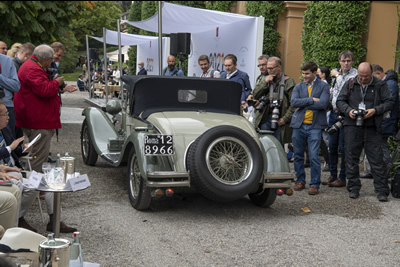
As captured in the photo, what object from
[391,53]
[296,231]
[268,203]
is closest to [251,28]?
[391,53]

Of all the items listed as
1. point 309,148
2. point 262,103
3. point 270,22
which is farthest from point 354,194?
point 270,22

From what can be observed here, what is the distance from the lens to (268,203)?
630 centimetres

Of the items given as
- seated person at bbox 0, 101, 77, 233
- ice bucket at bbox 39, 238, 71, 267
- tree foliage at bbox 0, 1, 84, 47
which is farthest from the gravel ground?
tree foliage at bbox 0, 1, 84, 47

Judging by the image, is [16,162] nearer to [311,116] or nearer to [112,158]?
[112,158]

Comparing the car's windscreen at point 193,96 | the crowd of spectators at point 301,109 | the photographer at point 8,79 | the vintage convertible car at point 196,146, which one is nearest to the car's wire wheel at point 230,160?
the vintage convertible car at point 196,146

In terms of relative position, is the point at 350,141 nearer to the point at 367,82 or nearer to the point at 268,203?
the point at 367,82

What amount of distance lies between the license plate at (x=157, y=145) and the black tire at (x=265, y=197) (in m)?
1.34

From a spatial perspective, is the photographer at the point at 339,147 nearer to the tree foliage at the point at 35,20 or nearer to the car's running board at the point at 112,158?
the car's running board at the point at 112,158

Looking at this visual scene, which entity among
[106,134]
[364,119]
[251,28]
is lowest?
[106,134]

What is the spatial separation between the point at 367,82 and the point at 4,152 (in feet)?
15.9

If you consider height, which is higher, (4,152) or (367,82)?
(367,82)

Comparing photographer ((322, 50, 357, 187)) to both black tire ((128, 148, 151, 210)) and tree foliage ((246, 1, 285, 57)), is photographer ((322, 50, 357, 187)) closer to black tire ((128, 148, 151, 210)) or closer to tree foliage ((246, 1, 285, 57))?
black tire ((128, 148, 151, 210))

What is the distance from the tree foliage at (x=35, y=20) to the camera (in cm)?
1137

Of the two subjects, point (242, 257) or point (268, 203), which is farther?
point (268, 203)
